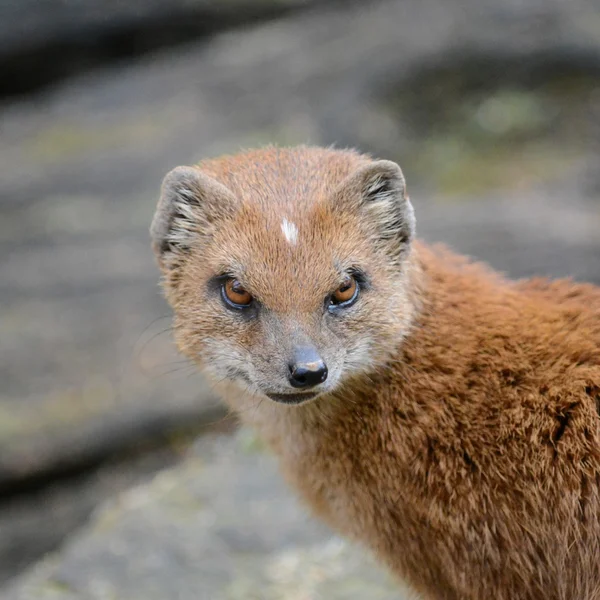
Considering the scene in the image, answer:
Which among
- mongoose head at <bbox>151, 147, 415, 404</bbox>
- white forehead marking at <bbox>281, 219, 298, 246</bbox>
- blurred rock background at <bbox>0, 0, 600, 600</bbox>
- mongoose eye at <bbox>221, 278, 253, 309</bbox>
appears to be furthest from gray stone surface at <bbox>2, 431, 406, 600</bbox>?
white forehead marking at <bbox>281, 219, 298, 246</bbox>

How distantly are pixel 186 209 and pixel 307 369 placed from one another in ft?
4.07

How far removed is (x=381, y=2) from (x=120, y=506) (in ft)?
33.3

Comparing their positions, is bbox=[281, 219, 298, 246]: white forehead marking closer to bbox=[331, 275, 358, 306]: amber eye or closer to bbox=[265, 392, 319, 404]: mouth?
bbox=[331, 275, 358, 306]: amber eye

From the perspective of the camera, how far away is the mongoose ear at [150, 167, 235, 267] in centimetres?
508

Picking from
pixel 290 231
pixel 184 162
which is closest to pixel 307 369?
pixel 290 231

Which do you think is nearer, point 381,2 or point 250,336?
point 250,336

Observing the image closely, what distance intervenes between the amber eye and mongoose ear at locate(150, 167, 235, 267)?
74cm

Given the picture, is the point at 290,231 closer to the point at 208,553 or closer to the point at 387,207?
the point at 387,207

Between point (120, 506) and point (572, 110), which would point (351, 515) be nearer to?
point (120, 506)

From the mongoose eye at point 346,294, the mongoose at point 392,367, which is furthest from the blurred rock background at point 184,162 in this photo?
the mongoose eye at point 346,294

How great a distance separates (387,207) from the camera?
513 centimetres

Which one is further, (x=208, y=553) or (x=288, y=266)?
(x=208, y=553)

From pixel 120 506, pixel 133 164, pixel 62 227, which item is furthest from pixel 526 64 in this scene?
pixel 120 506

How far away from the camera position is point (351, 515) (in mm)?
5254
